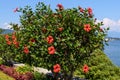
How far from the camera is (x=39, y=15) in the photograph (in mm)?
20438

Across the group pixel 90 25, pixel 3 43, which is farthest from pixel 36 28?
pixel 3 43

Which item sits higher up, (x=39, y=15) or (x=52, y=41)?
(x=39, y=15)

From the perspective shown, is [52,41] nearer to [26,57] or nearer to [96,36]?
[96,36]

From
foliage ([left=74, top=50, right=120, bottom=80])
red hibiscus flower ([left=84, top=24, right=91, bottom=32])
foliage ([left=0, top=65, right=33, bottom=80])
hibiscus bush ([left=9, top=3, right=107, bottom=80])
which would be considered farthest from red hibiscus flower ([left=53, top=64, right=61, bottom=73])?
foliage ([left=74, top=50, right=120, bottom=80])

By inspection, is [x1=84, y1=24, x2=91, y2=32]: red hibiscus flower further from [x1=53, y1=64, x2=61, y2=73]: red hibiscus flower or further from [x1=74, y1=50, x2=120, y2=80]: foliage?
[x1=74, y1=50, x2=120, y2=80]: foliage

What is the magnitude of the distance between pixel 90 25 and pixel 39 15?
3.32 m

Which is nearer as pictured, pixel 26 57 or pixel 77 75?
pixel 26 57

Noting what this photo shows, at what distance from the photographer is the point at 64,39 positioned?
17438 millimetres

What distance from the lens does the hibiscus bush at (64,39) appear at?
693 inches

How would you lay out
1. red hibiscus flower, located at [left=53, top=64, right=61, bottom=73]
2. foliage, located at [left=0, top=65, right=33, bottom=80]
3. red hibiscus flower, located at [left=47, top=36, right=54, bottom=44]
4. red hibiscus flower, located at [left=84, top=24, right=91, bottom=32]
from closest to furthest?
red hibiscus flower, located at [left=47, top=36, right=54, bottom=44] < red hibiscus flower, located at [left=53, top=64, right=61, bottom=73] < red hibiscus flower, located at [left=84, top=24, right=91, bottom=32] < foliage, located at [left=0, top=65, right=33, bottom=80]

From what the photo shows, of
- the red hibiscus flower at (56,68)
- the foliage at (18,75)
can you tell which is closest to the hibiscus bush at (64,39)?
the red hibiscus flower at (56,68)

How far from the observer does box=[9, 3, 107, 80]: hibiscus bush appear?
17609 mm

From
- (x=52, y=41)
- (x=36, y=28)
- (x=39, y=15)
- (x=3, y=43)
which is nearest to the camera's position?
(x=52, y=41)

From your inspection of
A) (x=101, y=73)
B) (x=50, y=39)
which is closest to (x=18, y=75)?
(x=101, y=73)
